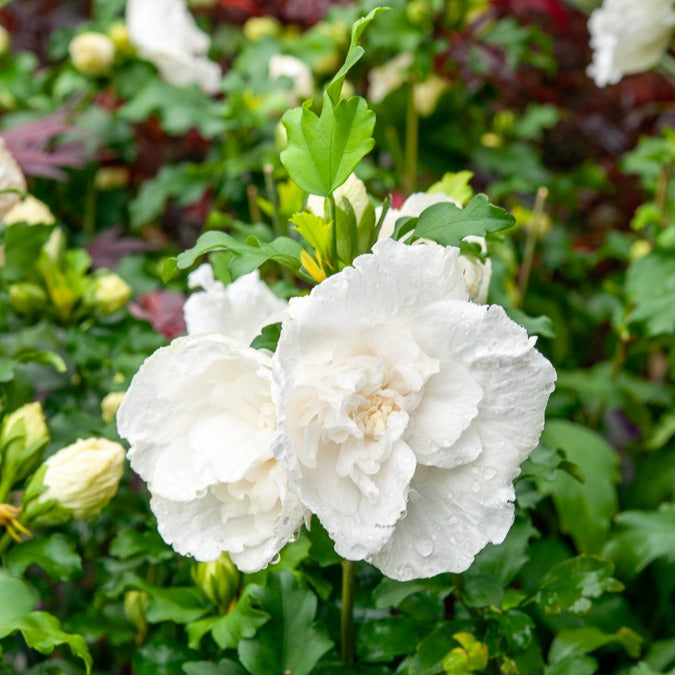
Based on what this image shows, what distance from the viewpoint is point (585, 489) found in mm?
1172

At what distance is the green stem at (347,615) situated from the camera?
735 mm

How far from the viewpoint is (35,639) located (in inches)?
26.5

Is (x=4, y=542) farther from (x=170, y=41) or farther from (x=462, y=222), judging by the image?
(x=170, y=41)

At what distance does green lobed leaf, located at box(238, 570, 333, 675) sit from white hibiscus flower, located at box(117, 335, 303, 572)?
0.47 feet

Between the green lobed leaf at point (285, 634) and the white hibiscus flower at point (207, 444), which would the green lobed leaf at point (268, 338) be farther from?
the green lobed leaf at point (285, 634)

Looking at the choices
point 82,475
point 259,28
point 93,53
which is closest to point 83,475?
point 82,475

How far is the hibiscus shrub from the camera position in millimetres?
600

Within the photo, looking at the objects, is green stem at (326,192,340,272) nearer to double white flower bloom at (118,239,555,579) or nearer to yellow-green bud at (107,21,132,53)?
double white flower bloom at (118,239,555,579)

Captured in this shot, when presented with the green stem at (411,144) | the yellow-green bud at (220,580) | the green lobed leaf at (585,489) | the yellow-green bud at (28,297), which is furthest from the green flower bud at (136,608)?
the green stem at (411,144)

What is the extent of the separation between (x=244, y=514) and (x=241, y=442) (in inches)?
1.9

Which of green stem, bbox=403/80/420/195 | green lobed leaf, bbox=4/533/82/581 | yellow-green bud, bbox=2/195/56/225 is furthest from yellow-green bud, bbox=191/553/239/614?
green stem, bbox=403/80/420/195

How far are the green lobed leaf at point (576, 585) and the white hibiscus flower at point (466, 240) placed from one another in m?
0.24

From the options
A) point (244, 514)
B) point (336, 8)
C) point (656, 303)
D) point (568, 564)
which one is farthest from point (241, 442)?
point (336, 8)

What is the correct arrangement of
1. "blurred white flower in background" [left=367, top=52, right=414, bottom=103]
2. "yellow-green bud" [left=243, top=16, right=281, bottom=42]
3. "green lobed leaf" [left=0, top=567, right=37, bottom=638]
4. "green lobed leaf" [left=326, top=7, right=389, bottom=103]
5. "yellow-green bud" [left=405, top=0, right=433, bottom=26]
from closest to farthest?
"green lobed leaf" [left=326, top=7, right=389, bottom=103]
"green lobed leaf" [left=0, top=567, right=37, bottom=638]
"yellow-green bud" [left=405, top=0, right=433, bottom=26]
"blurred white flower in background" [left=367, top=52, right=414, bottom=103]
"yellow-green bud" [left=243, top=16, right=281, bottom=42]
